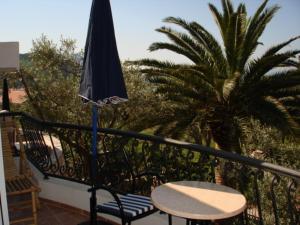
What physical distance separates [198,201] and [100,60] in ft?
5.42

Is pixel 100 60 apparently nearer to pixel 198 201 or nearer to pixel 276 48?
pixel 198 201

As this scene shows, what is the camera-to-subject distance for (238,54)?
9.17m

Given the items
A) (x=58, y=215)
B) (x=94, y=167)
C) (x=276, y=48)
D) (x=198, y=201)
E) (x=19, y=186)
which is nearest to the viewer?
(x=198, y=201)

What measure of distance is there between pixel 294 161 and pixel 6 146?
1731cm

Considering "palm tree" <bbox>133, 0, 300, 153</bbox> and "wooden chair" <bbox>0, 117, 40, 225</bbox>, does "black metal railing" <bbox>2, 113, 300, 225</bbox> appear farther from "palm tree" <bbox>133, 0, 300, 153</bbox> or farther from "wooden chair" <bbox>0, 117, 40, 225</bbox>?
"palm tree" <bbox>133, 0, 300, 153</bbox>

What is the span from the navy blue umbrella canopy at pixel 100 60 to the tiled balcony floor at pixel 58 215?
1.82 m

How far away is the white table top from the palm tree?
5.79 meters

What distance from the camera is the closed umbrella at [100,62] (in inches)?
125

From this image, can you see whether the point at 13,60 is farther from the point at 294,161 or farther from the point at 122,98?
the point at 294,161

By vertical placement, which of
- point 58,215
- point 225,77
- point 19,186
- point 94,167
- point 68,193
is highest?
point 225,77

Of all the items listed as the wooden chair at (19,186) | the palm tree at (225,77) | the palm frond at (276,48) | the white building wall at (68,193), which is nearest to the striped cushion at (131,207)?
the white building wall at (68,193)

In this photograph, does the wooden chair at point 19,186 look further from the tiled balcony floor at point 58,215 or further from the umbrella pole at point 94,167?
the umbrella pole at point 94,167

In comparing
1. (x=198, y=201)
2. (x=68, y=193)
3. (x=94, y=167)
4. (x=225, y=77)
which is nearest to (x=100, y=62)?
(x=94, y=167)

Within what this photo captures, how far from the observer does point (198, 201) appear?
8.16ft
